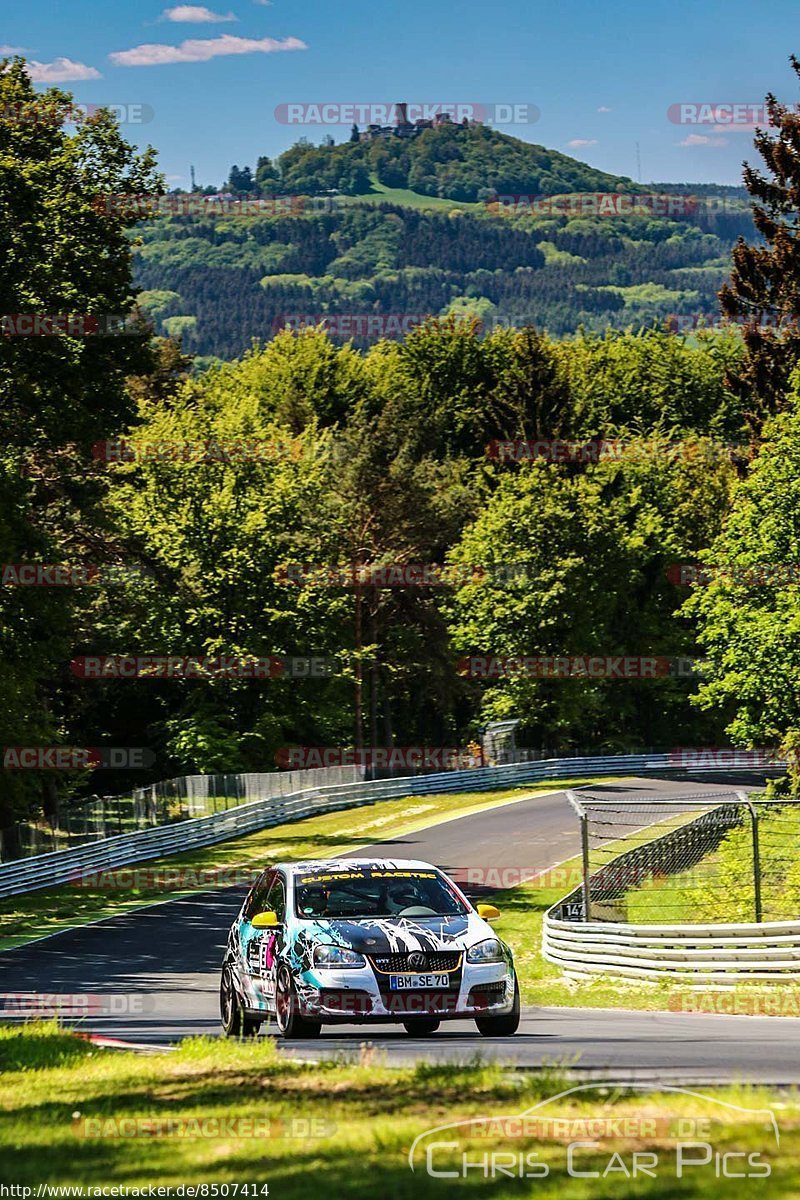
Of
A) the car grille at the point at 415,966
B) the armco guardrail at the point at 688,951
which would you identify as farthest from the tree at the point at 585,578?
the car grille at the point at 415,966

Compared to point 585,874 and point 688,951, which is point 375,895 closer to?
point 688,951

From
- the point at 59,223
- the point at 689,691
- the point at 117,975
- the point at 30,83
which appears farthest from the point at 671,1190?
the point at 689,691

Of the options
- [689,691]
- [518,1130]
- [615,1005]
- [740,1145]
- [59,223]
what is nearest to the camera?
[740,1145]

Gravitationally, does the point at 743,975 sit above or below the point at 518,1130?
below

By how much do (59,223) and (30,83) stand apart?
4.02 metres

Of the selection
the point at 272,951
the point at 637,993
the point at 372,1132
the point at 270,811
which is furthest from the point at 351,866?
the point at 270,811

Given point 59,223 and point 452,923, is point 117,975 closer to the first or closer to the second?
point 452,923

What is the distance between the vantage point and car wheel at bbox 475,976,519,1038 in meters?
12.8

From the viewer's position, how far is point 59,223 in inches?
1452

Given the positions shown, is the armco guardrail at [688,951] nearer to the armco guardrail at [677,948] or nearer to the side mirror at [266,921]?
the armco guardrail at [677,948]

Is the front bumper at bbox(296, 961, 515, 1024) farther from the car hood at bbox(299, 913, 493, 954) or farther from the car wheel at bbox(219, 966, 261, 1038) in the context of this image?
the car wheel at bbox(219, 966, 261, 1038)

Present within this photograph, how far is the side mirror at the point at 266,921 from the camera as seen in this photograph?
43.0 feet

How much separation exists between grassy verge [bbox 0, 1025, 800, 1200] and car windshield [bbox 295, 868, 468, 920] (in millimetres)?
3086

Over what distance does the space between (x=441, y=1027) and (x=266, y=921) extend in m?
2.93
